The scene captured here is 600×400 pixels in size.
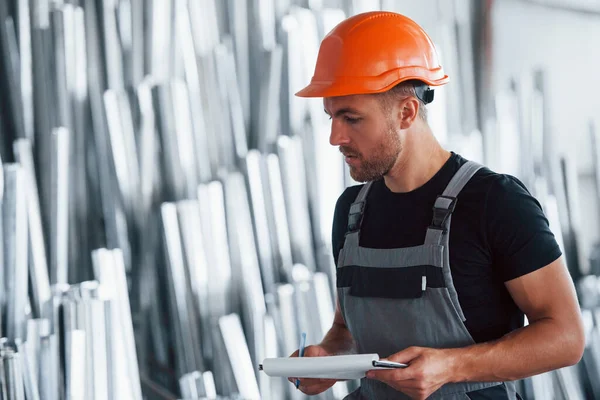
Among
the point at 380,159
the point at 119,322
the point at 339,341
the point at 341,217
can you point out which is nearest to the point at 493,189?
the point at 380,159

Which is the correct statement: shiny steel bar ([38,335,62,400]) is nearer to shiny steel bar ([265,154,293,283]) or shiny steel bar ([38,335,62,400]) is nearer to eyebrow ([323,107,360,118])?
shiny steel bar ([265,154,293,283])

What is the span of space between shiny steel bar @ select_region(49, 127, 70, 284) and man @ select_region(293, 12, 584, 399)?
2.74 ft

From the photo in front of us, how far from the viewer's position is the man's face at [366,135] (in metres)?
1.41

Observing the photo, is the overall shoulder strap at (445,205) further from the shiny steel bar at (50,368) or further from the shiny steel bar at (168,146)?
the shiny steel bar at (50,368)

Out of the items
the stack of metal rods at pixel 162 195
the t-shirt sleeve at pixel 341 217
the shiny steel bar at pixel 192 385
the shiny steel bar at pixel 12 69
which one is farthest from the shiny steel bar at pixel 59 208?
the t-shirt sleeve at pixel 341 217

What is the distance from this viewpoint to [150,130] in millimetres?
2104

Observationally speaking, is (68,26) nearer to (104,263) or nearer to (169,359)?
(104,263)

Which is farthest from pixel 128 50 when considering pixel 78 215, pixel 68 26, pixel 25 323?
pixel 25 323

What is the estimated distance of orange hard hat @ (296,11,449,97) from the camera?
138 cm

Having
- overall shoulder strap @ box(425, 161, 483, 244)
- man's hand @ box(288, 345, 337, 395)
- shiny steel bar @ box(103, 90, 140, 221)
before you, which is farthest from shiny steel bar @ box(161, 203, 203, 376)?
overall shoulder strap @ box(425, 161, 483, 244)

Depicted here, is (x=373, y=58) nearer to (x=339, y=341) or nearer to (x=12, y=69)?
(x=339, y=341)

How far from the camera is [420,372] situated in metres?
1.19

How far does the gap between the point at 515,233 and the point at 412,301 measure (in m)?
0.24

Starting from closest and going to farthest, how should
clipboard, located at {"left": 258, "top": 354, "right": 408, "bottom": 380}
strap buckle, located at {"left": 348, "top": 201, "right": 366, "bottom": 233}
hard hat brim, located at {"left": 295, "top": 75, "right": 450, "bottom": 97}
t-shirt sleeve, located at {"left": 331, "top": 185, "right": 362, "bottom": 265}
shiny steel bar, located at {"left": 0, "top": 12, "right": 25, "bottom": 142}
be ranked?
clipboard, located at {"left": 258, "top": 354, "right": 408, "bottom": 380}, hard hat brim, located at {"left": 295, "top": 75, "right": 450, "bottom": 97}, strap buckle, located at {"left": 348, "top": 201, "right": 366, "bottom": 233}, t-shirt sleeve, located at {"left": 331, "top": 185, "right": 362, "bottom": 265}, shiny steel bar, located at {"left": 0, "top": 12, "right": 25, "bottom": 142}
